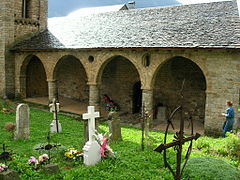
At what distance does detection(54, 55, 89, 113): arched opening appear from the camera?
59.6 feet

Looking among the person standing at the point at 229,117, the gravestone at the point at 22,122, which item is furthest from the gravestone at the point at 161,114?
the gravestone at the point at 22,122

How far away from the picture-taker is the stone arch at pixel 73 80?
18.2m

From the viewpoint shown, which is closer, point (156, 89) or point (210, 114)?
point (210, 114)

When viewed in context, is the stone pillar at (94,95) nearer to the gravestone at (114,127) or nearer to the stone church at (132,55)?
the stone church at (132,55)

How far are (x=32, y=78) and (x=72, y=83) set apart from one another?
9.15ft

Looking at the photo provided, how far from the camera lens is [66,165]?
6.29 metres

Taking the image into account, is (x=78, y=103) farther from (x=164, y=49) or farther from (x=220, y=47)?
(x=220, y=47)

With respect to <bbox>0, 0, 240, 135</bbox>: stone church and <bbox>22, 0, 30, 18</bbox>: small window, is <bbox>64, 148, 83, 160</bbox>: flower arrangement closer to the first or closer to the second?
<bbox>0, 0, 240, 135</bbox>: stone church

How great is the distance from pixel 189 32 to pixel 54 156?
819 centimetres

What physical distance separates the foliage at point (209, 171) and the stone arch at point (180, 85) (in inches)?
304

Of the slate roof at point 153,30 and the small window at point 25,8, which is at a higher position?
the small window at point 25,8

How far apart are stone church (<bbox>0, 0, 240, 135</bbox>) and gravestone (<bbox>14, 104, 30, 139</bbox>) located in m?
4.92

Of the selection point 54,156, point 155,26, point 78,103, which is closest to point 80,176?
point 54,156

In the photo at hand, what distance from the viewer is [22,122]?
8.69 metres
